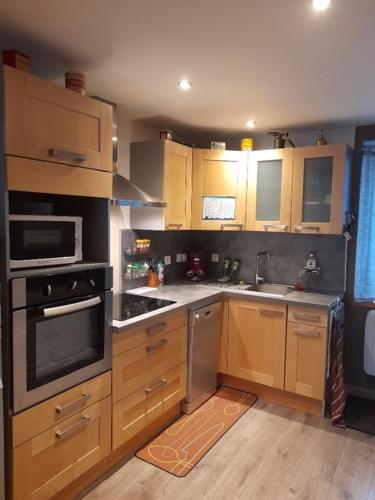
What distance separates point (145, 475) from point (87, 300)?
111 cm

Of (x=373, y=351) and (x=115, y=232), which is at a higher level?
(x=115, y=232)

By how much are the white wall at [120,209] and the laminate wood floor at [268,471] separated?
1359 mm

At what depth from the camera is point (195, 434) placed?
8.22 ft

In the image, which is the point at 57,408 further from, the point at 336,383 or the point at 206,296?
the point at 336,383

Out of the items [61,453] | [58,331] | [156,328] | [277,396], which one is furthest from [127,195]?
[277,396]

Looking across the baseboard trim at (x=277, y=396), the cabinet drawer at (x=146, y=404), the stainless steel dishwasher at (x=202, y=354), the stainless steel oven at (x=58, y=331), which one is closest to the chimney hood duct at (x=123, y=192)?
the stainless steel oven at (x=58, y=331)

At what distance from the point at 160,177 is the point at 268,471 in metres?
2.16

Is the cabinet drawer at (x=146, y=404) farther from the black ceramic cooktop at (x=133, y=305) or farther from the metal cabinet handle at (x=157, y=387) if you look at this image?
the black ceramic cooktop at (x=133, y=305)

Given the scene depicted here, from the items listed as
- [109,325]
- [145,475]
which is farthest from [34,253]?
[145,475]

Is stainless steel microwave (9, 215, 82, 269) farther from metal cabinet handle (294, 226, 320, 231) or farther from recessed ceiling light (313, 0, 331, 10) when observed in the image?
metal cabinet handle (294, 226, 320, 231)

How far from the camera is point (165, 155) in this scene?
290 centimetres

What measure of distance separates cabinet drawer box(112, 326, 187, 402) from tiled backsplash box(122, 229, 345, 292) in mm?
700

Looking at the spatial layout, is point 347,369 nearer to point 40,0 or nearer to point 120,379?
point 120,379

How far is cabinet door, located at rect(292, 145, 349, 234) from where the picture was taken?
2.84 metres
